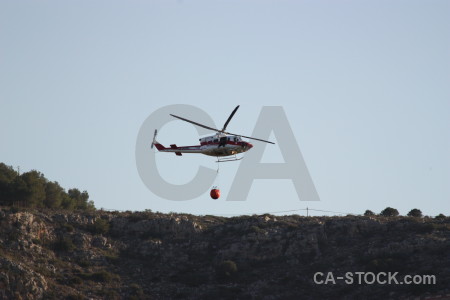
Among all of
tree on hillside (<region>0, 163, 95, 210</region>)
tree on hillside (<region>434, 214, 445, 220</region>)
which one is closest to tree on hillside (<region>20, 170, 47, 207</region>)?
tree on hillside (<region>0, 163, 95, 210</region>)

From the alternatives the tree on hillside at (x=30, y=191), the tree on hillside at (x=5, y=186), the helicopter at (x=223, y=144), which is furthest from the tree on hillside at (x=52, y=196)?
the helicopter at (x=223, y=144)

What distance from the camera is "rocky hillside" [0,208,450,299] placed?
7875 cm

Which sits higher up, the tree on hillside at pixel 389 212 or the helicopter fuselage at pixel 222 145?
the tree on hillside at pixel 389 212

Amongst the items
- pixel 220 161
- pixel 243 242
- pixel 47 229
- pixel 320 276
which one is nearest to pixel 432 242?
pixel 320 276

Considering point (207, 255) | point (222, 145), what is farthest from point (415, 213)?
point (222, 145)

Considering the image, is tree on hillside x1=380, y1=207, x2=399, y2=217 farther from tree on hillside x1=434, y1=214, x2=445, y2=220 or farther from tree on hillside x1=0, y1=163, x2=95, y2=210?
tree on hillside x1=0, y1=163, x2=95, y2=210

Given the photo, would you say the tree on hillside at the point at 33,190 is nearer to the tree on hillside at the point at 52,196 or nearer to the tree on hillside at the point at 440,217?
A: the tree on hillside at the point at 52,196

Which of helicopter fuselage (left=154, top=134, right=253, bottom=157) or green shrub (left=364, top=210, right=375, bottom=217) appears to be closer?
helicopter fuselage (left=154, top=134, right=253, bottom=157)

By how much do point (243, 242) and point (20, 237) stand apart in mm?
21620

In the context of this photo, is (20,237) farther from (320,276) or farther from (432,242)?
(432,242)

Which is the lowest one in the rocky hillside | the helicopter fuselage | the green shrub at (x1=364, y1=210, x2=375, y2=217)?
the rocky hillside

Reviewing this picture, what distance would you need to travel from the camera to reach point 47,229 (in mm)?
88312

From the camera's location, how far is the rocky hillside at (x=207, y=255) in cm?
7875

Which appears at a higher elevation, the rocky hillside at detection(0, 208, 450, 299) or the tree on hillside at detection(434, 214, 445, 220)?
the tree on hillside at detection(434, 214, 445, 220)
